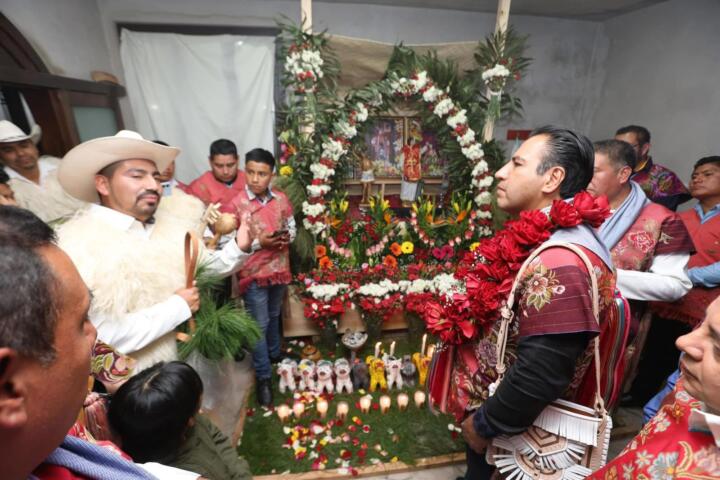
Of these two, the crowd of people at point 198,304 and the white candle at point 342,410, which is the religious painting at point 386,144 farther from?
the white candle at point 342,410

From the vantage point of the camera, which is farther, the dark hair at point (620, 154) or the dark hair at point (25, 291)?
the dark hair at point (620, 154)

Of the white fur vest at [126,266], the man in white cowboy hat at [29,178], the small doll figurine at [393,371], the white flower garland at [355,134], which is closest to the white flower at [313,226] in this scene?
the white flower garland at [355,134]

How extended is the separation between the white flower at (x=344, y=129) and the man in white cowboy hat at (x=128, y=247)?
72.9 inches

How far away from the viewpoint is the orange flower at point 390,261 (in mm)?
3719

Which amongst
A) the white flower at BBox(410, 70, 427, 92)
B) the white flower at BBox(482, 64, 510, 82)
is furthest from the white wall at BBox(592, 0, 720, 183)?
the white flower at BBox(410, 70, 427, 92)

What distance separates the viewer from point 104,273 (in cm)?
156

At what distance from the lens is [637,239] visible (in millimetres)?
2066

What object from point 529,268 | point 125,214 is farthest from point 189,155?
point 529,268

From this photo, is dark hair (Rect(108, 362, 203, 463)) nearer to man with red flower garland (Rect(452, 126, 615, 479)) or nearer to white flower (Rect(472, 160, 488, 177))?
man with red flower garland (Rect(452, 126, 615, 479))

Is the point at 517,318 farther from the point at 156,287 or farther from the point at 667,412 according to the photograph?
the point at 156,287

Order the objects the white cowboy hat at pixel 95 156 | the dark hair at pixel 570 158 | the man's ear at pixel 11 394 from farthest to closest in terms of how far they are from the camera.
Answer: the white cowboy hat at pixel 95 156
the dark hair at pixel 570 158
the man's ear at pixel 11 394

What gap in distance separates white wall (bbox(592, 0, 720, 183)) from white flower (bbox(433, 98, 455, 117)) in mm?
2871

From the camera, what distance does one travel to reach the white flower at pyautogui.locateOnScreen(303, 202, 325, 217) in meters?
3.53

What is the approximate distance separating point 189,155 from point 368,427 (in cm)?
459
